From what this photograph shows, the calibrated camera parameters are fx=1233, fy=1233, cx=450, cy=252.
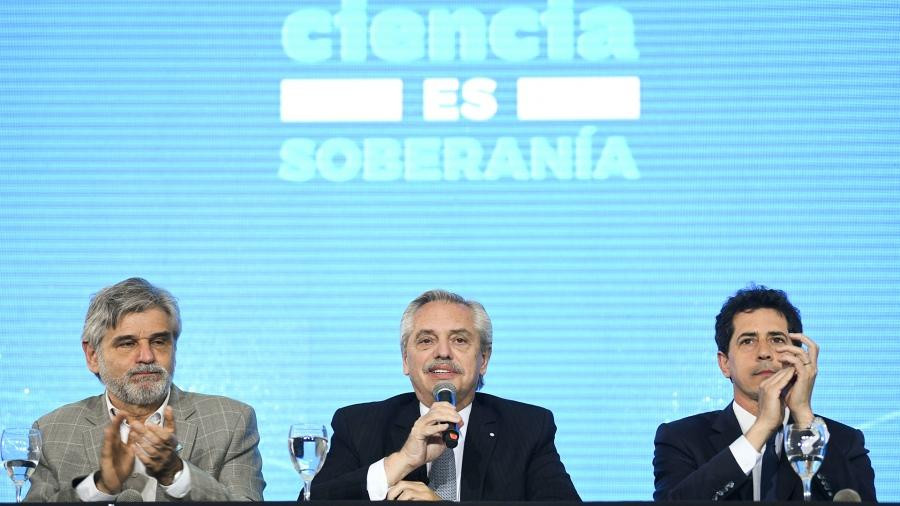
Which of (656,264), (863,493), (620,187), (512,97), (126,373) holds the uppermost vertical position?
(512,97)

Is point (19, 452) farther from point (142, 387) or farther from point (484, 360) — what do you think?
point (484, 360)

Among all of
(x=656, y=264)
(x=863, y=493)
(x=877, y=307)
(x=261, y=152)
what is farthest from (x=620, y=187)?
(x=863, y=493)

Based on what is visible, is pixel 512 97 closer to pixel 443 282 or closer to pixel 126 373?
pixel 443 282

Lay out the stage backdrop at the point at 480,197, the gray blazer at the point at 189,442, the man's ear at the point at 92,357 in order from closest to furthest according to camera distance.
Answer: the gray blazer at the point at 189,442
the man's ear at the point at 92,357
the stage backdrop at the point at 480,197

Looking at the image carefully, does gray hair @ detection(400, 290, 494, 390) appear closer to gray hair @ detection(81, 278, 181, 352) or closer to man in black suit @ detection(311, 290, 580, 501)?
man in black suit @ detection(311, 290, 580, 501)

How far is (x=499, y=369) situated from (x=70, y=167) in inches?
83.4

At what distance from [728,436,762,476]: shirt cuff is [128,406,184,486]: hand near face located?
4.95 ft

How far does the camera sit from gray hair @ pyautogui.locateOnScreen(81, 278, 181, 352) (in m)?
3.67

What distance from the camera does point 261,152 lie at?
18.1 feet

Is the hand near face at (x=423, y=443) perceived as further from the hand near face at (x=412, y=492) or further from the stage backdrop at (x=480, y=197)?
the stage backdrop at (x=480, y=197)

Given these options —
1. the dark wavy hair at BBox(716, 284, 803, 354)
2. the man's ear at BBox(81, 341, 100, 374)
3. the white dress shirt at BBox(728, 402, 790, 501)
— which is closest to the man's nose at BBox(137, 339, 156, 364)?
the man's ear at BBox(81, 341, 100, 374)

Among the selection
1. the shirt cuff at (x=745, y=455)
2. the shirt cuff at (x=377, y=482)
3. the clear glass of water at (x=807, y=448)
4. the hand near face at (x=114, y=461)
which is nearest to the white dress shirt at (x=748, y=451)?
the shirt cuff at (x=745, y=455)

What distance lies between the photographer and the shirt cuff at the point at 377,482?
11.3ft

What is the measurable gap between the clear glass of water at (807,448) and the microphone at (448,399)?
0.89m
